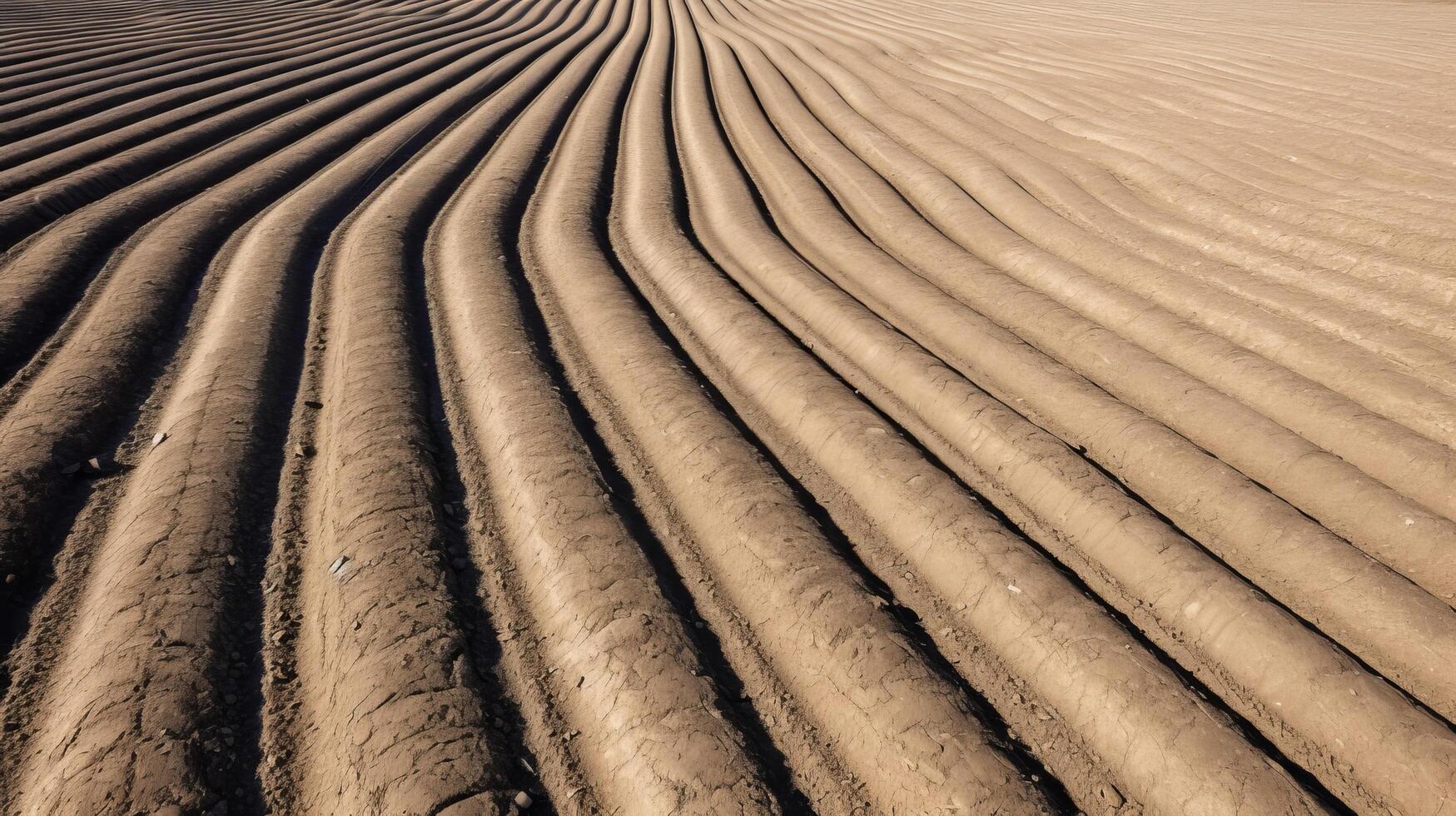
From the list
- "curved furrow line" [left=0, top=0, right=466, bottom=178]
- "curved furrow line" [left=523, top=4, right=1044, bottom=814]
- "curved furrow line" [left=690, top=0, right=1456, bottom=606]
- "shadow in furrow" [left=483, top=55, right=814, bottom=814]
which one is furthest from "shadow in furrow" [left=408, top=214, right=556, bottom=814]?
"curved furrow line" [left=0, top=0, right=466, bottom=178]

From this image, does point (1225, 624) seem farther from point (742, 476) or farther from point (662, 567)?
point (662, 567)

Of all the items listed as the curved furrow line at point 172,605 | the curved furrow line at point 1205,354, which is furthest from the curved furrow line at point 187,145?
the curved furrow line at point 1205,354

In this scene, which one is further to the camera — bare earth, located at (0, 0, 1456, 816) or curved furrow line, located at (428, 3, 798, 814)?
bare earth, located at (0, 0, 1456, 816)

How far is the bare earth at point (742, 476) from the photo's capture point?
13.0 ft

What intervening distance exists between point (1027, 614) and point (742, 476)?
7.27 ft

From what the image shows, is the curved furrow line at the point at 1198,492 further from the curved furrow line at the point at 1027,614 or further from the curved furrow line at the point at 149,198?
the curved furrow line at the point at 149,198

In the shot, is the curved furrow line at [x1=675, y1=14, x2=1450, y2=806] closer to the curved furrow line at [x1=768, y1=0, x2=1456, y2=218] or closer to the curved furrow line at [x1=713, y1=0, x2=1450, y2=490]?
the curved furrow line at [x1=713, y1=0, x2=1450, y2=490]

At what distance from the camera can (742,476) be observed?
18.9 feet

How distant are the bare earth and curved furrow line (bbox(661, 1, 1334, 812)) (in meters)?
0.03

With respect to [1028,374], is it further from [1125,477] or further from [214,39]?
[214,39]

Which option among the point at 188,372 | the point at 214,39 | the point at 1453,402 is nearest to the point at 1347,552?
the point at 1453,402

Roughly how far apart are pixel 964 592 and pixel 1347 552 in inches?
104

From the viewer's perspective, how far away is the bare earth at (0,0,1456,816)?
3.98 m

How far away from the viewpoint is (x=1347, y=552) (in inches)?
199
